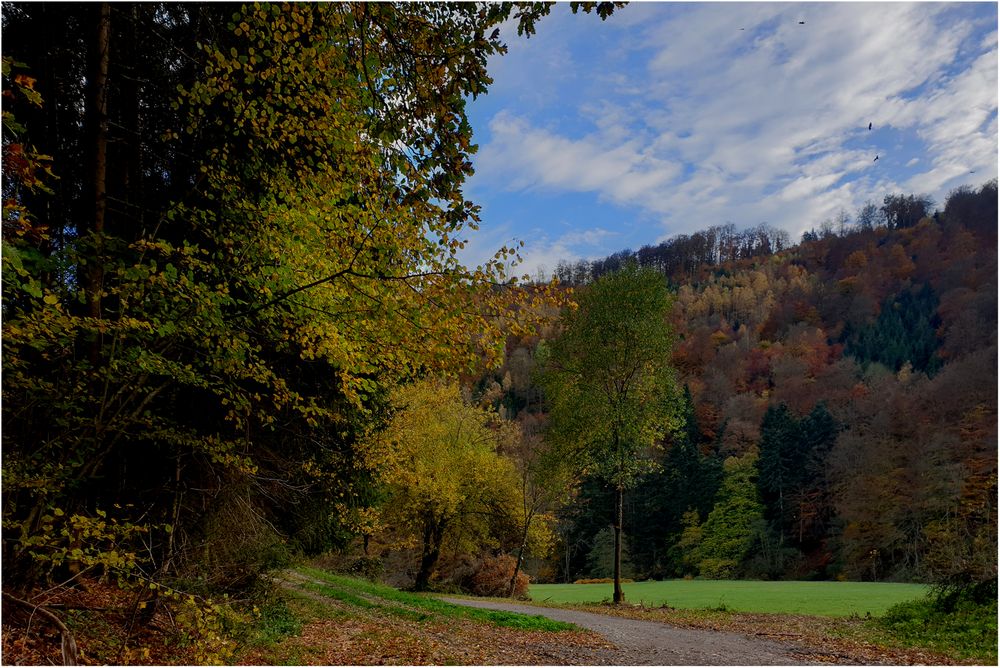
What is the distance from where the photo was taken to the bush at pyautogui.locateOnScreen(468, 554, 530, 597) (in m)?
26.1

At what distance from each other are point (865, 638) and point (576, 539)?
42793 millimetres

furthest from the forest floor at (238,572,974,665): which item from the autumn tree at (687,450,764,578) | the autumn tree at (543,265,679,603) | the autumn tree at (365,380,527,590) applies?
the autumn tree at (687,450,764,578)

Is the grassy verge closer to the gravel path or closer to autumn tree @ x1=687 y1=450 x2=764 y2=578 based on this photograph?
the gravel path

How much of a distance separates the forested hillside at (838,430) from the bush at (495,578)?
1031 centimetres

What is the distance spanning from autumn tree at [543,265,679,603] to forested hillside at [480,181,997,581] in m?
1.06

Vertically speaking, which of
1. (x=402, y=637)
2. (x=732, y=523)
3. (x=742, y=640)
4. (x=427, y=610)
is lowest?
(x=732, y=523)

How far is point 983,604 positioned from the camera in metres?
Answer: 10.4

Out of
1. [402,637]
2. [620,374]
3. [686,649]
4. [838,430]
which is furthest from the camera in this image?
[838,430]

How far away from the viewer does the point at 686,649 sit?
31.9 feet

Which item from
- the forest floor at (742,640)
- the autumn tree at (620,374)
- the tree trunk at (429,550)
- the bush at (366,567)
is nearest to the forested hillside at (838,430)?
the autumn tree at (620,374)

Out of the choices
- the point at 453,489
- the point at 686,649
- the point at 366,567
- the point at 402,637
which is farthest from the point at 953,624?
the point at 366,567

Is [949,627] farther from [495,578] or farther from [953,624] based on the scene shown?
[495,578]

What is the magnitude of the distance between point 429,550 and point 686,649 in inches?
742

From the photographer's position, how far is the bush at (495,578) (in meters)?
26.1
